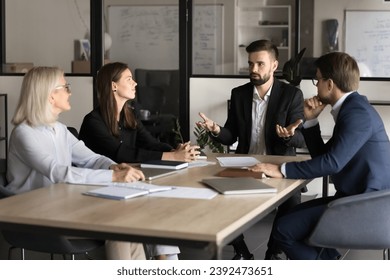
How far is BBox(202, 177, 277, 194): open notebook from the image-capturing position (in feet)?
10.9

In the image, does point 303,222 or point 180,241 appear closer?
point 180,241

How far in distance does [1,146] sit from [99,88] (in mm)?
4197

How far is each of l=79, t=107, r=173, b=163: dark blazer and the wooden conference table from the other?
102 centimetres

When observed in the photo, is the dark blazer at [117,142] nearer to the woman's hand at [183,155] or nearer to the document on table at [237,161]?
the woman's hand at [183,155]

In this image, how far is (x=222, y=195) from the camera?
10.8ft

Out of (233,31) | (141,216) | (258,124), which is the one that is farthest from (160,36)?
(141,216)

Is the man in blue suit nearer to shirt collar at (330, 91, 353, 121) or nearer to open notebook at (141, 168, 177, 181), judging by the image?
shirt collar at (330, 91, 353, 121)

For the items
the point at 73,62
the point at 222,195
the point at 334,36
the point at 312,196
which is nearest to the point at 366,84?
the point at 334,36

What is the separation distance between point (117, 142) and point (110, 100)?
283mm

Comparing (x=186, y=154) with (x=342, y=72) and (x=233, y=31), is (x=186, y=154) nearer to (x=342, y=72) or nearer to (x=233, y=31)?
(x=342, y=72)

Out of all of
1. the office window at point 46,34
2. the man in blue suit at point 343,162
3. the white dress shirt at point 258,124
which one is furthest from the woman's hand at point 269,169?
the office window at point 46,34

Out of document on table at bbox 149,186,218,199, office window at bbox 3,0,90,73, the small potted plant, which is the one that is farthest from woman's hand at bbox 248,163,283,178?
office window at bbox 3,0,90,73

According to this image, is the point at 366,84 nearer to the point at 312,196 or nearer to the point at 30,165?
the point at 312,196

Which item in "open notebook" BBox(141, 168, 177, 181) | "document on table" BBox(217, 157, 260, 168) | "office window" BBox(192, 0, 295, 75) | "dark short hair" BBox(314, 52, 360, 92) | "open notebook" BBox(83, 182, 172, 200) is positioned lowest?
"document on table" BBox(217, 157, 260, 168)
